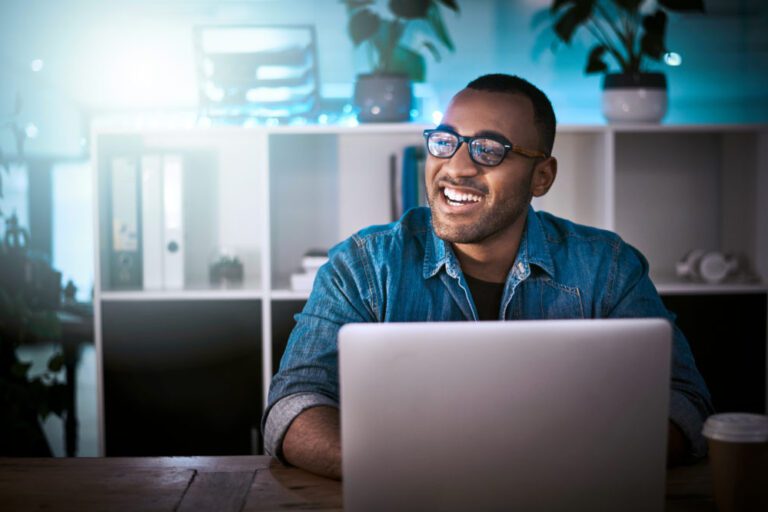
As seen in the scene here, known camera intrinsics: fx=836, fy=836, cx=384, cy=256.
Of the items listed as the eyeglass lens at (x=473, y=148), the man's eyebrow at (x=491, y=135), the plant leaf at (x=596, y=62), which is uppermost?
the plant leaf at (x=596, y=62)

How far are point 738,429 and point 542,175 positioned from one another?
98 cm

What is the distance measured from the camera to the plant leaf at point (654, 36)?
9.23 ft

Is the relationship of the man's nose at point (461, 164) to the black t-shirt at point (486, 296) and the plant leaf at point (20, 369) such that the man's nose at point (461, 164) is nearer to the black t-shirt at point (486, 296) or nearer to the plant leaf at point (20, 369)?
the black t-shirt at point (486, 296)

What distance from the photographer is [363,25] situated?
2789 mm

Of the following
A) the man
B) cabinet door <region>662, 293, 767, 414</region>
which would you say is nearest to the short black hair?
the man

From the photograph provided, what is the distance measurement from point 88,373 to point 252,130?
2.31 m

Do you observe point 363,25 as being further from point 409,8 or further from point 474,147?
point 474,147

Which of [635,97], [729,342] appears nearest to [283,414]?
[635,97]

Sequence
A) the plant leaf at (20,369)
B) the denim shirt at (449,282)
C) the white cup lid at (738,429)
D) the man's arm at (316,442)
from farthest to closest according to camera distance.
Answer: the plant leaf at (20,369)
the denim shirt at (449,282)
the man's arm at (316,442)
the white cup lid at (738,429)

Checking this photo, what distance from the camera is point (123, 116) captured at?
3273 mm

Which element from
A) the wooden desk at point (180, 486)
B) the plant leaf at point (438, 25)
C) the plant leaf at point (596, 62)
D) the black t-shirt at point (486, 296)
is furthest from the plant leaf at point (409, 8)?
the wooden desk at point (180, 486)

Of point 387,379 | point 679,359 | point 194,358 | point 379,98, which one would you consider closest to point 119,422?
point 194,358

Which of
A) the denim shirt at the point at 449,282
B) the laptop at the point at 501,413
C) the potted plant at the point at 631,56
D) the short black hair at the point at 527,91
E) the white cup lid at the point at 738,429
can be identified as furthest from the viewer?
the potted plant at the point at 631,56

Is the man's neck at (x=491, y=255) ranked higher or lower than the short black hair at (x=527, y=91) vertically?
lower
